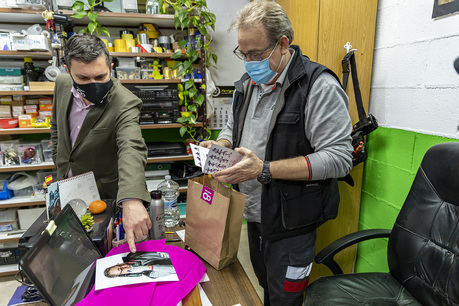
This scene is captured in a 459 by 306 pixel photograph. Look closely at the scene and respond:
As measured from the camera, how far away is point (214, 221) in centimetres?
104

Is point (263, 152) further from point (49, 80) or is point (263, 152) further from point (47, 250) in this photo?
point (49, 80)

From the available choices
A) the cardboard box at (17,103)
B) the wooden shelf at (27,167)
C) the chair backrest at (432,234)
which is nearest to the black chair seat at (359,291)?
the chair backrest at (432,234)

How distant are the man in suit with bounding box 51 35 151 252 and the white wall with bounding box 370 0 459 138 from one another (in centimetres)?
143

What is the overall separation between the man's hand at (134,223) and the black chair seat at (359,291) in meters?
0.77

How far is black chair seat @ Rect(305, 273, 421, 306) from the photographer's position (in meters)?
1.17

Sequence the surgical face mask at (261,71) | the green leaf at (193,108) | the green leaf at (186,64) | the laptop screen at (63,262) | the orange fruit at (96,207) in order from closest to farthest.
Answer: the laptop screen at (63,262), the orange fruit at (96,207), the surgical face mask at (261,71), the green leaf at (186,64), the green leaf at (193,108)

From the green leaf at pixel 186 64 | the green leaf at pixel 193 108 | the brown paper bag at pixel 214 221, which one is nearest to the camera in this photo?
the brown paper bag at pixel 214 221

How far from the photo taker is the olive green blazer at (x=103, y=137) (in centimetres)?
136

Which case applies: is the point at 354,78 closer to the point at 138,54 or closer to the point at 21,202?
the point at 138,54

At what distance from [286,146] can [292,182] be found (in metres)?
0.16

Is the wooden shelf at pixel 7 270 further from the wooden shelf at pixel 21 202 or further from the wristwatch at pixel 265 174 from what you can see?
the wristwatch at pixel 265 174

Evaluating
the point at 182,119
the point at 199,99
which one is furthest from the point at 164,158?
the point at 199,99

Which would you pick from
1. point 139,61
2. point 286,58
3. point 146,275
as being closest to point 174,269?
point 146,275

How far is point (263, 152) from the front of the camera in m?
1.30
